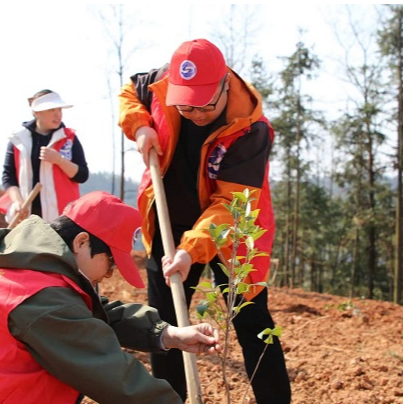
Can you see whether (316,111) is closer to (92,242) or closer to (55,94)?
(55,94)

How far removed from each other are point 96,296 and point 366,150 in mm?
22667

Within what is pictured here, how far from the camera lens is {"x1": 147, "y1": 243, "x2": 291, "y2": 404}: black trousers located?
2580mm

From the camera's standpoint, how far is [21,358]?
67.9 inches

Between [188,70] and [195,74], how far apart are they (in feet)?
0.14

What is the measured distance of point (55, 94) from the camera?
4426mm

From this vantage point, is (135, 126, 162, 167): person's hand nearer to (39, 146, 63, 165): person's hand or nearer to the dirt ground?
the dirt ground

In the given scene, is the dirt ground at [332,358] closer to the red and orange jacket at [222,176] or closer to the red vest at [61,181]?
the red and orange jacket at [222,176]

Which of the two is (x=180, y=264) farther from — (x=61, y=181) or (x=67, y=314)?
(x=61, y=181)

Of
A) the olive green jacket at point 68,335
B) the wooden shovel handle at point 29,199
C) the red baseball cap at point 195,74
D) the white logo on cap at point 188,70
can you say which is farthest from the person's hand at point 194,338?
the wooden shovel handle at point 29,199

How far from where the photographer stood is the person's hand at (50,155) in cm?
423

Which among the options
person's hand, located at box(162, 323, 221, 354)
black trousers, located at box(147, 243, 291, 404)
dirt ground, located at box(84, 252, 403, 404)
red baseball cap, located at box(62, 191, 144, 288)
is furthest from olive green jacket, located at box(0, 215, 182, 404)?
black trousers, located at box(147, 243, 291, 404)

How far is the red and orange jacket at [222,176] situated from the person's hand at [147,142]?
0.04 metres

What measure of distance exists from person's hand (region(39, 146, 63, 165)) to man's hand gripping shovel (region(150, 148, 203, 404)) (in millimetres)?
1732

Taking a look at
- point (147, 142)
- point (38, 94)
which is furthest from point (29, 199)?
point (147, 142)
